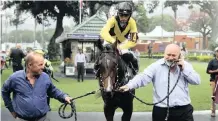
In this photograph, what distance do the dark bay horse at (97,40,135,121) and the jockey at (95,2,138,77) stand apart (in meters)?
0.19

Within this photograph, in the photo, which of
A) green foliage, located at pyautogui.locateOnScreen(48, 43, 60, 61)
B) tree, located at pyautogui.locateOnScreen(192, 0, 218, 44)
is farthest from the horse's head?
tree, located at pyautogui.locateOnScreen(192, 0, 218, 44)

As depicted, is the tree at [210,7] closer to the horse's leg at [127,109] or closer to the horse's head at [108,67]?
the horse's leg at [127,109]

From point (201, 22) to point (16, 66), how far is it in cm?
6267

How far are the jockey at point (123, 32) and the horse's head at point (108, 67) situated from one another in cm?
16

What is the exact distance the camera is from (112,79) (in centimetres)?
678

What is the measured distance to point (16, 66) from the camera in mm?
20594

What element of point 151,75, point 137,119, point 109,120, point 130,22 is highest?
point 130,22

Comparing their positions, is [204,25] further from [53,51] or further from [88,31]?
[88,31]

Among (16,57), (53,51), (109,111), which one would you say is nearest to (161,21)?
(53,51)

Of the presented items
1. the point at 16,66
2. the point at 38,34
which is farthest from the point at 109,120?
the point at 38,34

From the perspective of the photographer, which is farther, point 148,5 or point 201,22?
point 201,22

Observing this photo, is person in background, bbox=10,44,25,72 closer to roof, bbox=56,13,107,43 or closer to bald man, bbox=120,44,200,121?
roof, bbox=56,13,107,43

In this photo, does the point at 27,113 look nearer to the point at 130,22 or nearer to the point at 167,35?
the point at 130,22

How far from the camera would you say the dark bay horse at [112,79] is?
6.74 metres
